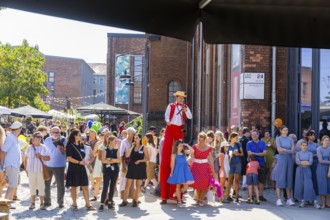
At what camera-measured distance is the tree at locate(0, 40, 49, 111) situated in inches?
1715

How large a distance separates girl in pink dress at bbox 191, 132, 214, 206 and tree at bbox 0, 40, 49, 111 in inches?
1296

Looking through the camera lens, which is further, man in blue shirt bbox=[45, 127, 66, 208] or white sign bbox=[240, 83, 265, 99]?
white sign bbox=[240, 83, 265, 99]

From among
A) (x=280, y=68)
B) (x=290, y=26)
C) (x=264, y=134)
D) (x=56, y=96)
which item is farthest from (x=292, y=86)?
(x=56, y=96)

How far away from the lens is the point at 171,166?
12.6 meters

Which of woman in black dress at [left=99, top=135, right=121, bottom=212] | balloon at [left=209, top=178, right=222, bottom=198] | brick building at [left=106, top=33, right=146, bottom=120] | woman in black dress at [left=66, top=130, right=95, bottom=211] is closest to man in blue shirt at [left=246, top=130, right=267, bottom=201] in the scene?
balloon at [left=209, top=178, right=222, bottom=198]

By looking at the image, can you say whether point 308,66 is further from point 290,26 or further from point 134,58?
point 134,58


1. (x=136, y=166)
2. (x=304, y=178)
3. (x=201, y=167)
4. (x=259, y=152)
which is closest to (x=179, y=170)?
(x=201, y=167)

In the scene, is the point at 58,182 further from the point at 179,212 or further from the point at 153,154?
the point at 153,154

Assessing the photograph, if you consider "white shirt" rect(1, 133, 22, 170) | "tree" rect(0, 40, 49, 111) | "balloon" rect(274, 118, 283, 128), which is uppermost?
"tree" rect(0, 40, 49, 111)

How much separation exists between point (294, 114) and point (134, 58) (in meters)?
43.1

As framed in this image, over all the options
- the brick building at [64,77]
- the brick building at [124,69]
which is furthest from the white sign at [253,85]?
the brick building at [64,77]

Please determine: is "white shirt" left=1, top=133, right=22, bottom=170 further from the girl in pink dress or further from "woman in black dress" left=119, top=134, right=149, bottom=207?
the girl in pink dress

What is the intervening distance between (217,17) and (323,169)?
34.6ft

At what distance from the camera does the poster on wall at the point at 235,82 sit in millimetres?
18430
